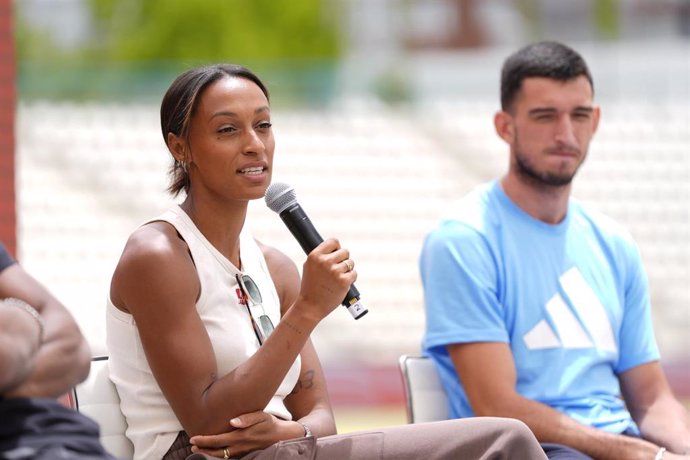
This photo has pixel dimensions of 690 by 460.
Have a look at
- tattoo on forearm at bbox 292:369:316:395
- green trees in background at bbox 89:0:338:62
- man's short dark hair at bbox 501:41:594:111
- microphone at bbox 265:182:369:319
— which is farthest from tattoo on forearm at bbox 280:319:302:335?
green trees in background at bbox 89:0:338:62

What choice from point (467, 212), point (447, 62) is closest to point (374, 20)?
point (447, 62)

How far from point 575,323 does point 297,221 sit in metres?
1.24

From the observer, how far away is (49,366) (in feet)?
9.10

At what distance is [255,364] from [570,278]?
1.47 meters

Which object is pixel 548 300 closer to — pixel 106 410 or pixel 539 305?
pixel 539 305

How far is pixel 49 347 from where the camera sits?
2812 mm

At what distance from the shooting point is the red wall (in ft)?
18.1

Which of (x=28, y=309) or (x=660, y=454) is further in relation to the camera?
(x=660, y=454)

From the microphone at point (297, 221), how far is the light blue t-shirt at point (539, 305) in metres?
0.83

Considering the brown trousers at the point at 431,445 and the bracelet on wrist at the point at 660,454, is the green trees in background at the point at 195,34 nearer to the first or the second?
the bracelet on wrist at the point at 660,454

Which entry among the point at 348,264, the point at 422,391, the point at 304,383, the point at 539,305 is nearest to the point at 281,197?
the point at 348,264

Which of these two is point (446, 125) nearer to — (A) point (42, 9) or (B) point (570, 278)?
(A) point (42, 9)

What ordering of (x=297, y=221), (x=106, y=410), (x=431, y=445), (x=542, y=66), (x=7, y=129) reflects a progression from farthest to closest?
(x=7, y=129), (x=542, y=66), (x=106, y=410), (x=297, y=221), (x=431, y=445)

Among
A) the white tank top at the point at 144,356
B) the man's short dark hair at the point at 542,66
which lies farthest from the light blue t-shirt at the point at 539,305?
the white tank top at the point at 144,356
